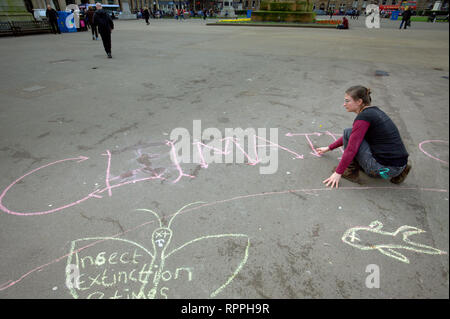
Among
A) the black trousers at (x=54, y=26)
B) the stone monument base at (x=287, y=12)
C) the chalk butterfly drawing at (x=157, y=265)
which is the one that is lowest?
the chalk butterfly drawing at (x=157, y=265)

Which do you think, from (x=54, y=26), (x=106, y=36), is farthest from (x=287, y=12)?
(x=106, y=36)

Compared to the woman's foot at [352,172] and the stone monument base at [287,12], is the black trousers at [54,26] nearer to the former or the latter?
the stone monument base at [287,12]

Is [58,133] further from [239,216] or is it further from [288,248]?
[288,248]

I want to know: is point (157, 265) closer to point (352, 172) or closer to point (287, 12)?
point (352, 172)

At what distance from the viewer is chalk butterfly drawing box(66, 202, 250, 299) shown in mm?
1807

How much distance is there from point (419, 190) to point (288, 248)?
183 centimetres

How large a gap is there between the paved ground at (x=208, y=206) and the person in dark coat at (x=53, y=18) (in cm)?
1527

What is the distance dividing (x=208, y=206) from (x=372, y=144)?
6.39 feet

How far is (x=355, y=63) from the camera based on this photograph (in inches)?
344

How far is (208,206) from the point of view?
256cm

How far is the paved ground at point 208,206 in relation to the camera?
1856 millimetres

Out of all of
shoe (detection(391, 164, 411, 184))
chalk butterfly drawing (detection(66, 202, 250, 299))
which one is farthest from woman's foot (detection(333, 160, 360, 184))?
chalk butterfly drawing (detection(66, 202, 250, 299))

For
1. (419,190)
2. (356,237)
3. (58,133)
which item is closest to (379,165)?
(419,190)

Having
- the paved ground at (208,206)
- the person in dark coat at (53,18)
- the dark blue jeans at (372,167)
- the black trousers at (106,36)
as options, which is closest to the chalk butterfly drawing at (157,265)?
the paved ground at (208,206)
